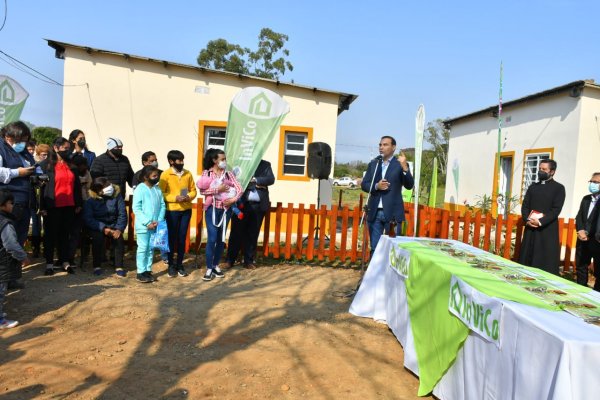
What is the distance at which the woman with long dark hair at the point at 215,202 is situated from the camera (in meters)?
6.40

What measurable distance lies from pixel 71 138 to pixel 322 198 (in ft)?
21.1

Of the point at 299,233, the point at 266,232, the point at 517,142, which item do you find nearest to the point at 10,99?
the point at 266,232

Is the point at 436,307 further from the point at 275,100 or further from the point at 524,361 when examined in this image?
the point at 275,100

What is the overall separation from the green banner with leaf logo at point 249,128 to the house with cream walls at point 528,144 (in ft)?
12.0

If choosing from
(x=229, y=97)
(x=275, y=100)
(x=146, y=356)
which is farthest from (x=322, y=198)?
(x=146, y=356)

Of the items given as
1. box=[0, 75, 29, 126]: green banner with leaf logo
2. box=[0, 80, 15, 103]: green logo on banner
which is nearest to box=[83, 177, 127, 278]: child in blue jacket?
box=[0, 75, 29, 126]: green banner with leaf logo

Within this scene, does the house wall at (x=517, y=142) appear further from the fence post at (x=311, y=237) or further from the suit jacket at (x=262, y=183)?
the suit jacket at (x=262, y=183)

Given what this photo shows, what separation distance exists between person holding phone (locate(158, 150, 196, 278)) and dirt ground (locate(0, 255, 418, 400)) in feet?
1.71

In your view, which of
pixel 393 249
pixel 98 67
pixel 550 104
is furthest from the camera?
pixel 550 104

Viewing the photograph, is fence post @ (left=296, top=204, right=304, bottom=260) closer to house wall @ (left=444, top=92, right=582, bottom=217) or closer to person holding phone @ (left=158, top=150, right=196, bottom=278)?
person holding phone @ (left=158, top=150, right=196, bottom=278)

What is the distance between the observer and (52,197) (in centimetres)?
580

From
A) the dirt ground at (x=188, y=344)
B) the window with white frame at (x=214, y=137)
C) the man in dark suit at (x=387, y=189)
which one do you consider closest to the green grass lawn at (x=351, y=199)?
the window with white frame at (x=214, y=137)

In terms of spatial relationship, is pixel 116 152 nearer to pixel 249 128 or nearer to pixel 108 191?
pixel 108 191

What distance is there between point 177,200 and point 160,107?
19.4ft
